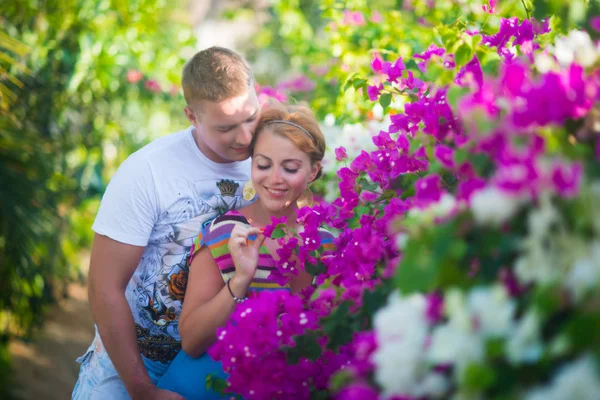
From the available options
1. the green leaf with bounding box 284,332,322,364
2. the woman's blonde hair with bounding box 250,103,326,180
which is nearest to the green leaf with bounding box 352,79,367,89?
the woman's blonde hair with bounding box 250,103,326,180

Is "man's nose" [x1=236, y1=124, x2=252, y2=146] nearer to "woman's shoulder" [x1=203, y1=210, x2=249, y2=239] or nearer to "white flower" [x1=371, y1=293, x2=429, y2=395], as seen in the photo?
"woman's shoulder" [x1=203, y1=210, x2=249, y2=239]

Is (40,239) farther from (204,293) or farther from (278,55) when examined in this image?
(278,55)

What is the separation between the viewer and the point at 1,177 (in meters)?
4.16

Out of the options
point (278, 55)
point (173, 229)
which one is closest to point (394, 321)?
point (173, 229)

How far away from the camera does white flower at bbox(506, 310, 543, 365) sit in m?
0.77

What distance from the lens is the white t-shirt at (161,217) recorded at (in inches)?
86.9

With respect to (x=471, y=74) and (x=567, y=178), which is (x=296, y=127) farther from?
(x=567, y=178)

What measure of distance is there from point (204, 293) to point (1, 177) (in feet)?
9.22

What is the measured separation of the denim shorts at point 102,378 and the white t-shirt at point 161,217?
0.18ft

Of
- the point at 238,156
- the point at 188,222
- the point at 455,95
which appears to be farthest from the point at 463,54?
the point at 188,222

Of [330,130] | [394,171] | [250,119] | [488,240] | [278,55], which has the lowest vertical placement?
[488,240]

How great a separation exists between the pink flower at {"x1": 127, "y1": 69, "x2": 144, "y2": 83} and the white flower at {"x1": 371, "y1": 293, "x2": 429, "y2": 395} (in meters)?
4.96

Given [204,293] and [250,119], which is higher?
[250,119]

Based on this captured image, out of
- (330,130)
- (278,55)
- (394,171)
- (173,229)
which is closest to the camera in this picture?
(394,171)
